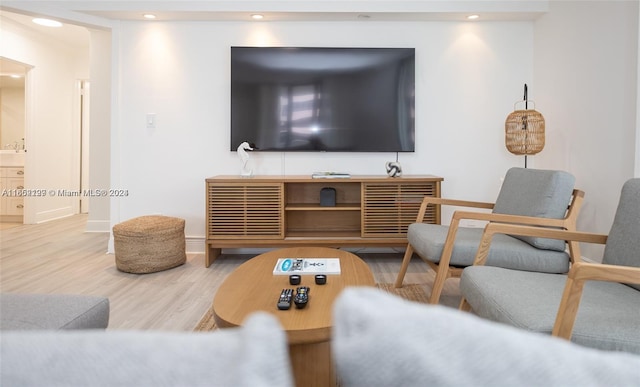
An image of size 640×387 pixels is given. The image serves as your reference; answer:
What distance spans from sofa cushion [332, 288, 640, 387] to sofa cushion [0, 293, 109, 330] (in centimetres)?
111

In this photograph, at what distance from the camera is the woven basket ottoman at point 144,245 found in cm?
287

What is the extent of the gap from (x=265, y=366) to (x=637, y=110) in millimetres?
2893

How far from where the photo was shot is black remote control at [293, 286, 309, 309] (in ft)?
4.20

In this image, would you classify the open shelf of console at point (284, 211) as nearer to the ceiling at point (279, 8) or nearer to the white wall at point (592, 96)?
the white wall at point (592, 96)

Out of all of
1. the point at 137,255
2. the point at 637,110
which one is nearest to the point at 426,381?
the point at 637,110

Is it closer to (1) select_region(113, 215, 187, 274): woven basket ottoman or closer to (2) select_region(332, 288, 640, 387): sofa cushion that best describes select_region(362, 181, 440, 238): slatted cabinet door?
(1) select_region(113, 215, 187, 274): woven basket ottoman

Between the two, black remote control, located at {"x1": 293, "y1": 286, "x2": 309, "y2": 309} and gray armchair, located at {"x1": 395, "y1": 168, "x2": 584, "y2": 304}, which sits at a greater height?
gray armchair, located at {"x1": 395, "y1": 168, "x2": 584, "y2": 304}

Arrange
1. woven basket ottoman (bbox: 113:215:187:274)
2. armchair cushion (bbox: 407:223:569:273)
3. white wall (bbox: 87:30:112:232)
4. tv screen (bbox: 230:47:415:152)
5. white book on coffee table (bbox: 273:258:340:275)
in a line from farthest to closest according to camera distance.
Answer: white wall (bbox: 87:30:112:232), tv screen (bbox: 230:47:415:152), woven basket ottoman (bbox: 113:215:187:274), armchair cushion (bbox: 407:223:569:273), white book on coffee table (bbox: 273:258:340:275)

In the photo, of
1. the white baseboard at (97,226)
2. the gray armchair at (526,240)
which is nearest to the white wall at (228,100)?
the white baseboard at (97,226)

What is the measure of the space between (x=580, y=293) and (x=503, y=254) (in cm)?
95

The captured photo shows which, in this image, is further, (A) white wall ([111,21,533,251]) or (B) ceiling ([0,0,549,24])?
(A) white wall ([111,21,533,251])

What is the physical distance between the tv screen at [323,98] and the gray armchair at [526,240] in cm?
146

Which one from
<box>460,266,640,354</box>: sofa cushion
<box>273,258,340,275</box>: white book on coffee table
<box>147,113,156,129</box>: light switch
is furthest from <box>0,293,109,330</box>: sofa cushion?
<box>147,113,156,129</box>: light switch

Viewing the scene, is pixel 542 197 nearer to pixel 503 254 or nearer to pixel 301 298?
pixel 503 254
